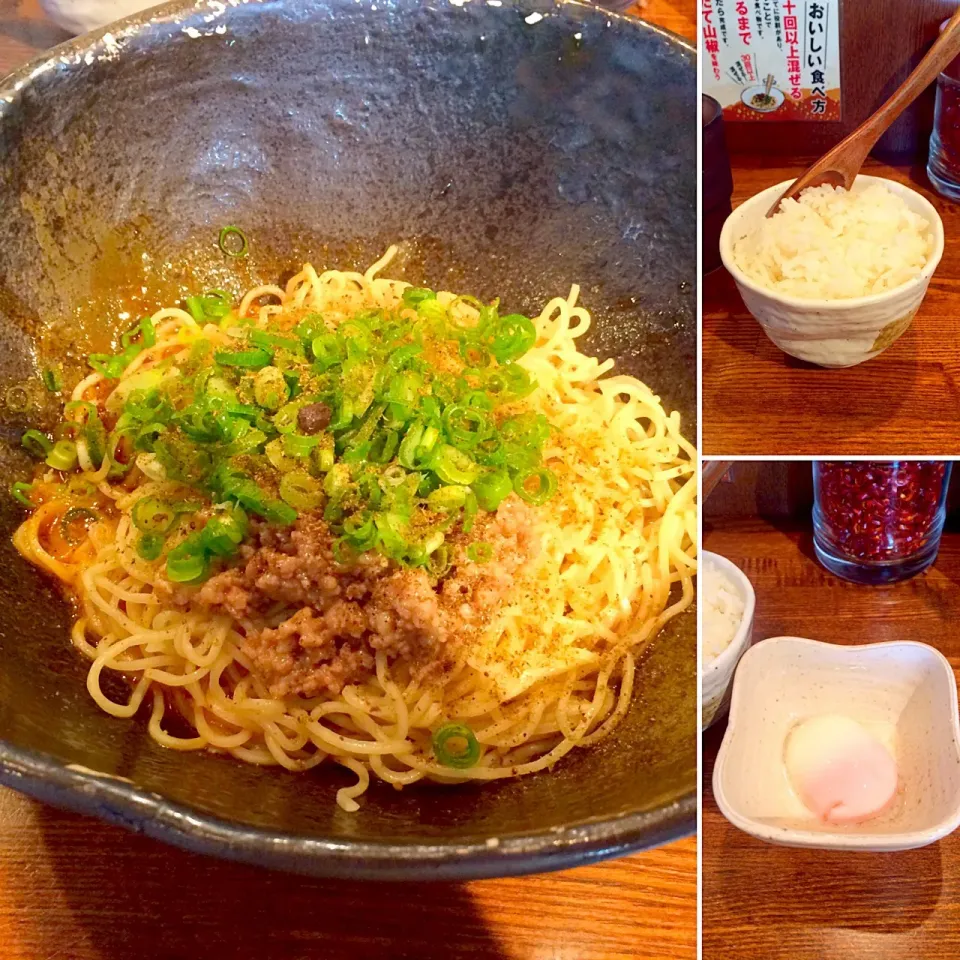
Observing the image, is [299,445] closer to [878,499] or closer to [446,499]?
[446,499]

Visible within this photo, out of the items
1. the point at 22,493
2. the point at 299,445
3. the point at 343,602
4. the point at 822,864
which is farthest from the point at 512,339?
the point at 822,864

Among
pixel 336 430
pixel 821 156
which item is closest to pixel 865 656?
pixel 821 156

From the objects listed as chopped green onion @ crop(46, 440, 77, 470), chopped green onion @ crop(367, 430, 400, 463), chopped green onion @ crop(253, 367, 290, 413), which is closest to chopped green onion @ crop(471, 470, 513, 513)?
chopped green onion @ crop(367, 430, 400, 463)

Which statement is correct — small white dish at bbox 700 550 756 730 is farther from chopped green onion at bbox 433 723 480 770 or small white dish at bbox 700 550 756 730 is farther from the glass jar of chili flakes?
chopped green onion at bbox 433 723 480 770

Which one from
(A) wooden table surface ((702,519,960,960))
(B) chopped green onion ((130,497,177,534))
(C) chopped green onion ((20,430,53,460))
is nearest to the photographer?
(A) wooden table surface ((702,519,960,960))

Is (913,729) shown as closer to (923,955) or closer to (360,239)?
(923,955)

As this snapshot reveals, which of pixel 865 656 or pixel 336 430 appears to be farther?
pixel 336 430
